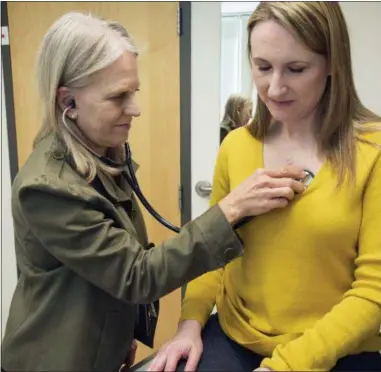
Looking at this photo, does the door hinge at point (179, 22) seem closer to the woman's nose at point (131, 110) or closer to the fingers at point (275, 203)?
the woman's nose at point (131, 110)

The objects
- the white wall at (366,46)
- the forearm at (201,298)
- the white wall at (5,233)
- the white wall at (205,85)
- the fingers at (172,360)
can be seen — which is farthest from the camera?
the white wall at (5,233)

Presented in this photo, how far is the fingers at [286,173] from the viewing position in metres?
0.92

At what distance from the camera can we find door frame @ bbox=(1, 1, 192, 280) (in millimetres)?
1841

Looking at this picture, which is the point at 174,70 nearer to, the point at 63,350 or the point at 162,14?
the point at 162,14

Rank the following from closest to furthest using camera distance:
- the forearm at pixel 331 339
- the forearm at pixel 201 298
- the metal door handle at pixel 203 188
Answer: the forearm at pixel 331 339
the forearm at pixel 201 298
the metal door handle at pixel 203 188

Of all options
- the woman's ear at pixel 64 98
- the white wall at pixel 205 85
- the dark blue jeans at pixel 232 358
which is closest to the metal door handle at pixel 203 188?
the white wall at pixel 205 85

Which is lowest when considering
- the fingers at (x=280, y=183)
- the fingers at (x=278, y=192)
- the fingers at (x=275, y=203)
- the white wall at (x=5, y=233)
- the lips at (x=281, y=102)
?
the white wall at (x=5, y=233)

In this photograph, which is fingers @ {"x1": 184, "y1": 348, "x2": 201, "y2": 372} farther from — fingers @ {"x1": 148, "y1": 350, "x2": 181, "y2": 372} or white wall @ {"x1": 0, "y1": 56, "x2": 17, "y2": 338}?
white wall @ {"x1": 0, "y1": 56, "x2": 17, "y2": 338}

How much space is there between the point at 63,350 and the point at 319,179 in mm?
626

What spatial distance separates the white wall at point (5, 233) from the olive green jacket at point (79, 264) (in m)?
1.30

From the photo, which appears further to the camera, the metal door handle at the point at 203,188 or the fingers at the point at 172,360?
the metal door handle at the point at 203,188

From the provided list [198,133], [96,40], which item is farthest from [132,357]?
[198,133]

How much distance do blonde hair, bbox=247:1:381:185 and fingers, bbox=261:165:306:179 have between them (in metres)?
0.07

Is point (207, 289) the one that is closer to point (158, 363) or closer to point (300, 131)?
point (158, 363)
